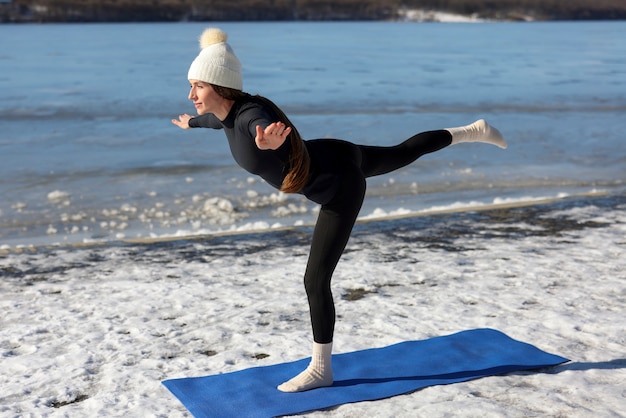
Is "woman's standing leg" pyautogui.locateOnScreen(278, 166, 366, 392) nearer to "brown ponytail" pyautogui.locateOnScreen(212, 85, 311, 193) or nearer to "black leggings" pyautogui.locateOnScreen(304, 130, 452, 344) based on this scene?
"black leggings" pyautogui.locateOnScreen(304, 130, 452, 344)

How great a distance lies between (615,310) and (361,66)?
26.8 metres

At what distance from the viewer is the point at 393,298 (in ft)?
17.4

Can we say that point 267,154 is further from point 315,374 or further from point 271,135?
point 315,374

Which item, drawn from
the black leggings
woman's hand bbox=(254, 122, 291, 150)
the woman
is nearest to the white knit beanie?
the woman

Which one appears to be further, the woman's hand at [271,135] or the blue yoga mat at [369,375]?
the blue yoga mat at [369,375]

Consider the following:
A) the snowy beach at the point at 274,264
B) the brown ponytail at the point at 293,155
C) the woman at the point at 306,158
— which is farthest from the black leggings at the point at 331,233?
the snowy beach at the point at 274,264

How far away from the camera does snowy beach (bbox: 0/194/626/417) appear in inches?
151

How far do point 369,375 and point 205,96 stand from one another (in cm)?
147

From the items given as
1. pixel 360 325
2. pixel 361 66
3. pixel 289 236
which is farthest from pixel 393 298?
pixel 361 66

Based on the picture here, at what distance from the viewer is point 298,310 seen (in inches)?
202

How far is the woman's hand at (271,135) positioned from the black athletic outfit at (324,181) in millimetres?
221

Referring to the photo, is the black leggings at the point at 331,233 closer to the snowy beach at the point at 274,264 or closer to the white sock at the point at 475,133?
the snowy beach at the point at 274,264

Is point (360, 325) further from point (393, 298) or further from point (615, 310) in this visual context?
point (615, 310)

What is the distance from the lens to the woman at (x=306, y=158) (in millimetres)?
3477
